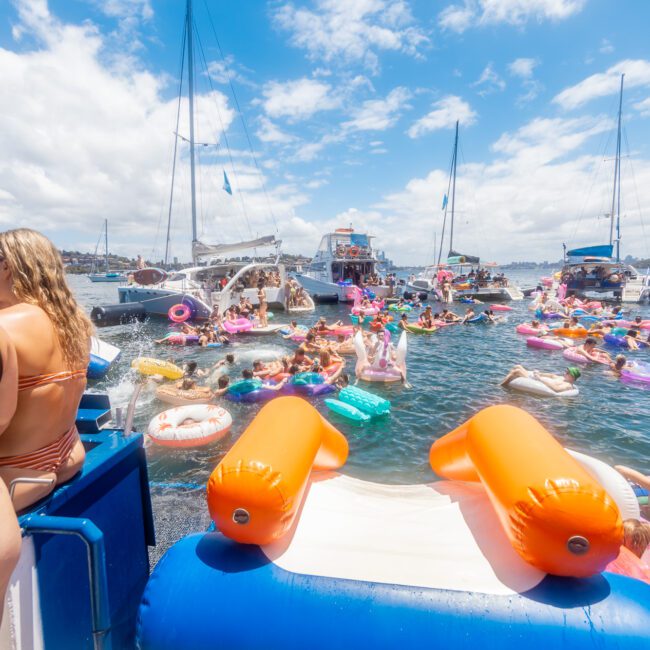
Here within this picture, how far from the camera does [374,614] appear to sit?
75.2 inches

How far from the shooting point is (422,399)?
955 centimetres

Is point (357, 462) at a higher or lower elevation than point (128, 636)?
lower

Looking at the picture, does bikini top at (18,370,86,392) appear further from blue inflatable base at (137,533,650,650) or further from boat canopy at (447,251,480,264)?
boat canopy at (447,251,480,264)

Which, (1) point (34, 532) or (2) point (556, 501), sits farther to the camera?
(2) point (556, 501)

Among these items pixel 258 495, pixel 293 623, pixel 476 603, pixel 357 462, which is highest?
pixel 258 495

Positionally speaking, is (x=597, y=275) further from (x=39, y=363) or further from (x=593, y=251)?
(x=39, y=363)

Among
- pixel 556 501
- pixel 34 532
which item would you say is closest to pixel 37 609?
pixel 34 532

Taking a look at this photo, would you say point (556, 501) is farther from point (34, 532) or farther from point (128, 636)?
point (128, 636)

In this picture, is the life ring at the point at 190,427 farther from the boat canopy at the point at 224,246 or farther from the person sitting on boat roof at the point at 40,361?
the boat canopy at the point at 224,246

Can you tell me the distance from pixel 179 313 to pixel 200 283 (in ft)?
9.87

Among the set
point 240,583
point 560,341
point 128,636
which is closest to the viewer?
point 240,583

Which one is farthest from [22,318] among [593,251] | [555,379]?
Answer: [593,251]

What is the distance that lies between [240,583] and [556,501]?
1.60 meters

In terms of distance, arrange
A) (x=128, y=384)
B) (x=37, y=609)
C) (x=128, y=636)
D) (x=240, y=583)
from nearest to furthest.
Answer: (x=37, y=609) → (x=240, y=583) → (x=128, y=636) → (x=128, y=384)
